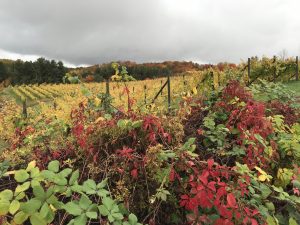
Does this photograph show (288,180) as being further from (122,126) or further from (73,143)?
(73,143)

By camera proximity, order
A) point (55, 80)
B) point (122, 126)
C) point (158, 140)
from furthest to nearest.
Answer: point (55, 80) → point (158, 140) → point (122, 126)

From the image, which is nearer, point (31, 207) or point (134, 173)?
point (31, 207)

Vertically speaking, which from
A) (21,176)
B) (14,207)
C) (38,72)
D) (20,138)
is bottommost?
(38,72)

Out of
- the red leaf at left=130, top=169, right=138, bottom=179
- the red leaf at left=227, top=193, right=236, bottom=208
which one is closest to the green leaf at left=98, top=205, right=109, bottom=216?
A: the red leaf at left=130, top=169, right=138, bottom=179

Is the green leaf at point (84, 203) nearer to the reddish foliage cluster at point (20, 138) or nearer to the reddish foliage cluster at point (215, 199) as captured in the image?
the reddish foliage cluster at point (215, 199)

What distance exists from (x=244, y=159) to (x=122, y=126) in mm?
1074

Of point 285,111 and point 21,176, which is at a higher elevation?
point 21,176

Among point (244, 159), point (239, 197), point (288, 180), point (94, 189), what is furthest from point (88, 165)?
point (288, 180)

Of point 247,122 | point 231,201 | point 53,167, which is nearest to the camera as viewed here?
point 53,167

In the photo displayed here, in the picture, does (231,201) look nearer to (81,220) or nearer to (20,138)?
(81,220)

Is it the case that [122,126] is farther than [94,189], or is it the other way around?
[122,126]

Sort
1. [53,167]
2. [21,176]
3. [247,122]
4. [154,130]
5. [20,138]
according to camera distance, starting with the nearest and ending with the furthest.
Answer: [21,176] < [53,167] < [154,130] < [247,122] < [20,138]

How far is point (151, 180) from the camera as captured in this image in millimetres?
2475

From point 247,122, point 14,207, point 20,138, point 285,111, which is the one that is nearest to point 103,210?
point 14,207
